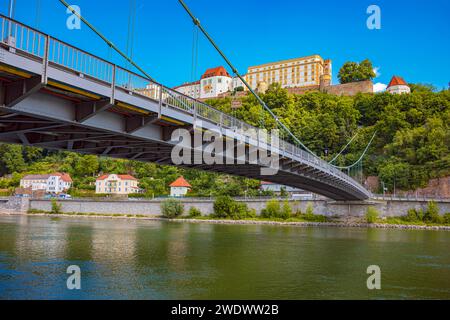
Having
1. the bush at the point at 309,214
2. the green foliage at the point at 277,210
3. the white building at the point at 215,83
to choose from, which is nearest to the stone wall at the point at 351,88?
the white building at the point at 215,83

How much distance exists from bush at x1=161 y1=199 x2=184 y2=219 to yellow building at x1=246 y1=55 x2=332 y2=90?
51.6 metres

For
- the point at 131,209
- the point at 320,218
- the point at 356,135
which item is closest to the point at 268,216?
the point at 320,218

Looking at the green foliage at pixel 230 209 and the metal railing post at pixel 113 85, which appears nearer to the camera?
the metal railing post at pixel 113 85

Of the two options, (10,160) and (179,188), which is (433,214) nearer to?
(179,188)

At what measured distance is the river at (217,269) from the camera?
43.4ft

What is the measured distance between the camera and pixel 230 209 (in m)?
49.4

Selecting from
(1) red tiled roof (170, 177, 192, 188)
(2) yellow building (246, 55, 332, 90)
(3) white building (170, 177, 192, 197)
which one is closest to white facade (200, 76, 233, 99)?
(2) yellow building (246, 55, 332, 90)

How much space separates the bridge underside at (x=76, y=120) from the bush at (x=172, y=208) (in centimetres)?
3338

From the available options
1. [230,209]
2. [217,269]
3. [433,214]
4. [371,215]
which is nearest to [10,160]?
[230,209]

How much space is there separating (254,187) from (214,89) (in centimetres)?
4981

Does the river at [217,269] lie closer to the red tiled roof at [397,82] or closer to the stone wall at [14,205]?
the stone wall at [14,205]

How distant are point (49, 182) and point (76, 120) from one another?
239 ft

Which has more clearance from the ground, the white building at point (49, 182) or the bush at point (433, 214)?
the white building at point (49, 182)
